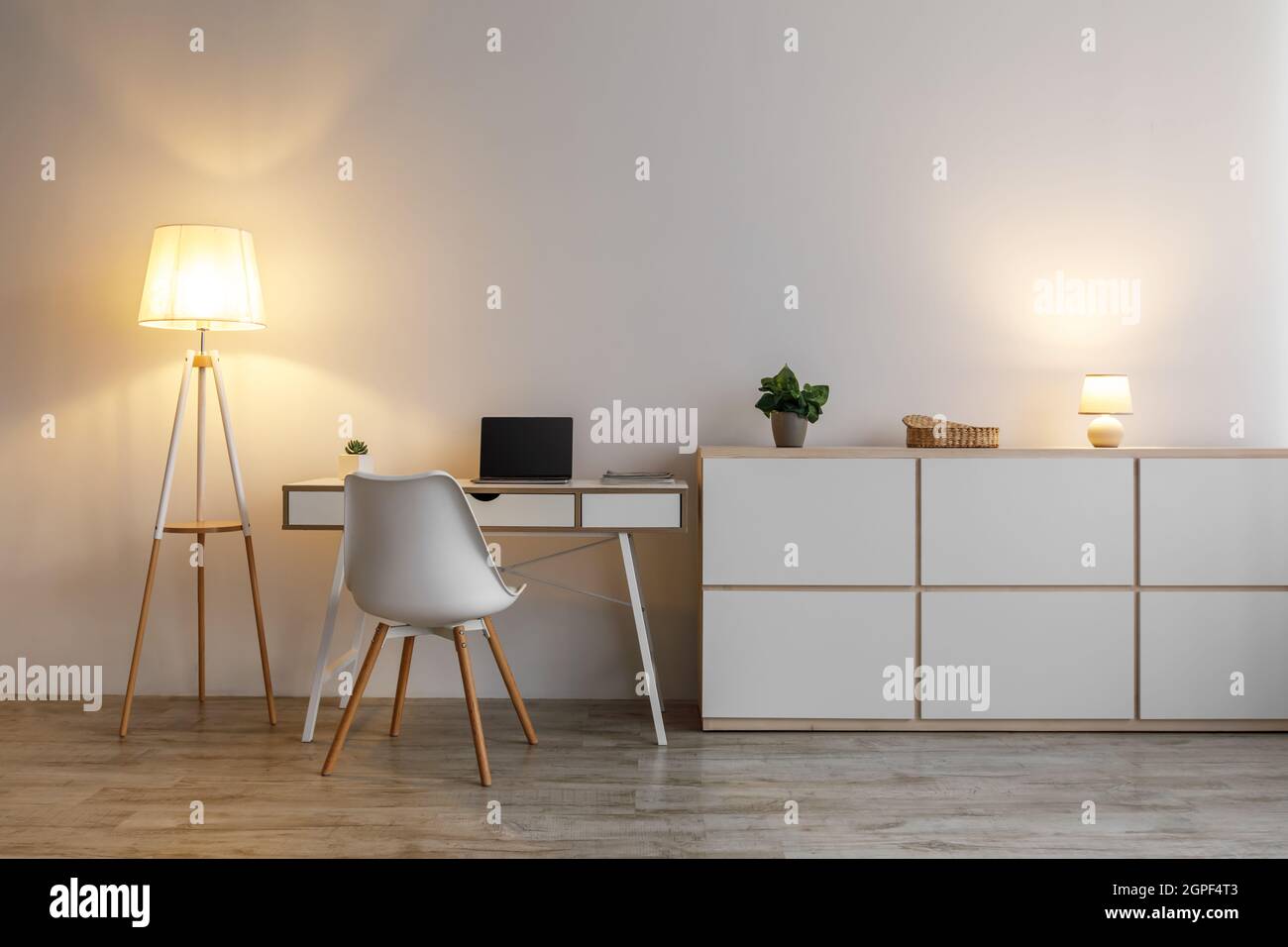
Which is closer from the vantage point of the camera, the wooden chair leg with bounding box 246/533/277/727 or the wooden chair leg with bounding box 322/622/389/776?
the wooden chair leg with bounding box 322/622/389/776

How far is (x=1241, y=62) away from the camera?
3.66 meters

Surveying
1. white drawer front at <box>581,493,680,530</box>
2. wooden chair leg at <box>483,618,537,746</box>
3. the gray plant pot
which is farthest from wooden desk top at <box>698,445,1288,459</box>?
wooden chair leg at <box>483,618,537,746</box>

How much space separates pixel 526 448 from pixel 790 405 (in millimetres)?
935

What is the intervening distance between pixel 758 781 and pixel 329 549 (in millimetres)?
1899

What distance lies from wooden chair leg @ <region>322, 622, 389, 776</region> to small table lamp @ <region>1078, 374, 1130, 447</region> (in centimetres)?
252

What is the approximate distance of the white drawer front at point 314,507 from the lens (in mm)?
3164

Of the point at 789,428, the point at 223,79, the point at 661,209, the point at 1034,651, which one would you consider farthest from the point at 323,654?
the point at 1034,651

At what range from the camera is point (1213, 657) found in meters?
3.25

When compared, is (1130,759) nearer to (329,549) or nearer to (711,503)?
(711,503)

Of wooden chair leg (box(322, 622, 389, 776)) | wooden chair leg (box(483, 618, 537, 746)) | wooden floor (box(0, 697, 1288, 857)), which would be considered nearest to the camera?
wooden floor (box(0, 697, 1288, 857))

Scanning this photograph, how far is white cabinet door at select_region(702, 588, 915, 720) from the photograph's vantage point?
10.6 ft

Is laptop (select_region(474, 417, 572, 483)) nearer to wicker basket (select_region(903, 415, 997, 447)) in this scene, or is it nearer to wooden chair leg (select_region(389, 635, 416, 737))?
wooden chair leg (select_region(389, 635, 416, 737))

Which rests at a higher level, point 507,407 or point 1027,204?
point 1027,204

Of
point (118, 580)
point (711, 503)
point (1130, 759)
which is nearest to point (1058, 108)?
point (711, 503)
